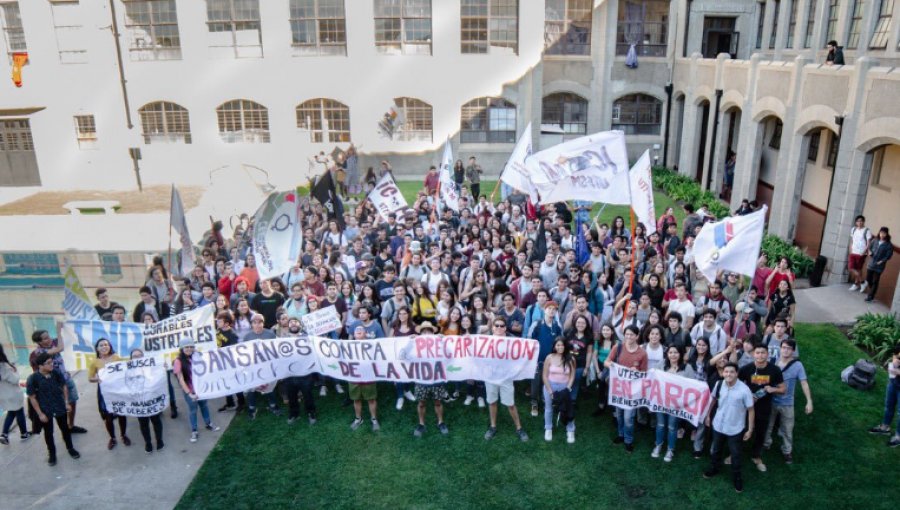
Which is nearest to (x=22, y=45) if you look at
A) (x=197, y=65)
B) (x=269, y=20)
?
(x=197, y=65)

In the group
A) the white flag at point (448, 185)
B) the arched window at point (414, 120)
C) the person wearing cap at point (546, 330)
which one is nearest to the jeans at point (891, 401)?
the person wearing cap at point (546, 330)

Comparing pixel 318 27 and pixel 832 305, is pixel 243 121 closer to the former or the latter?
pixel 318 27

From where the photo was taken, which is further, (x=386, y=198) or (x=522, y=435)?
(x=386, y=198)

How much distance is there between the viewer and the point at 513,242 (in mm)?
14766

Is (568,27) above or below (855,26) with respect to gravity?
above

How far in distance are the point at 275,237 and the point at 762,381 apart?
758 cm

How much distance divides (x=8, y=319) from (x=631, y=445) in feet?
46.2

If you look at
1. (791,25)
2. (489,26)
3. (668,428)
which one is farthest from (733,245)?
(489,26)

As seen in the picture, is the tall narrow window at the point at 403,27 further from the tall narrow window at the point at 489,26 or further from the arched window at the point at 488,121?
the arched window at the point at 488,121

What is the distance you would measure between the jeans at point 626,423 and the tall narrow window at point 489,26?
67.5 feet

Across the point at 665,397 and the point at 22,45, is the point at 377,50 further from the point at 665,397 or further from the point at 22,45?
the point at 665,397

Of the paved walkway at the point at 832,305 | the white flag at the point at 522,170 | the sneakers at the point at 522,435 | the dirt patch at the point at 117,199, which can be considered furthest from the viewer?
the dirt patch at the point at 117,199

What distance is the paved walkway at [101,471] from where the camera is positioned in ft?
27.6

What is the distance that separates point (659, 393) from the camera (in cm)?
873
